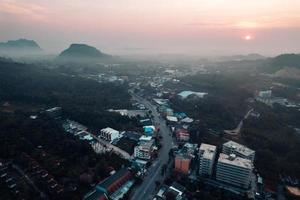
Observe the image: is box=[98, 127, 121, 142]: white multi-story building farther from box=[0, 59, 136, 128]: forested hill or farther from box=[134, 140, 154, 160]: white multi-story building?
box=[134, 140, 154, 160]: white multi-story building

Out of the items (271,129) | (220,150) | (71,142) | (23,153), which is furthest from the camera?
(271,129)

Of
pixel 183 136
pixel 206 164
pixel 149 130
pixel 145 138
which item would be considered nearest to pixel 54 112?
pixel 149 130

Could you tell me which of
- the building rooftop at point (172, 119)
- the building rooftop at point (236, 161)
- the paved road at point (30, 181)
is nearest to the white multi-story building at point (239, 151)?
the building rooftop at point (236, 161)

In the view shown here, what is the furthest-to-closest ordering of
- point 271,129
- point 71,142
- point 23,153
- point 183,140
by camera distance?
1. point 271,129
2. point 183,140
3. point 71,142
4. point 23,153

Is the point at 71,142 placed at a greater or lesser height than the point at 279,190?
greater

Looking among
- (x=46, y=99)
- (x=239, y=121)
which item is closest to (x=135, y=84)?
(x=46, y=99)

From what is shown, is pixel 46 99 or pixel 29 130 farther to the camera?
pixel 46 99

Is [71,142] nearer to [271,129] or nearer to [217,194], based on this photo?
[217,194]
